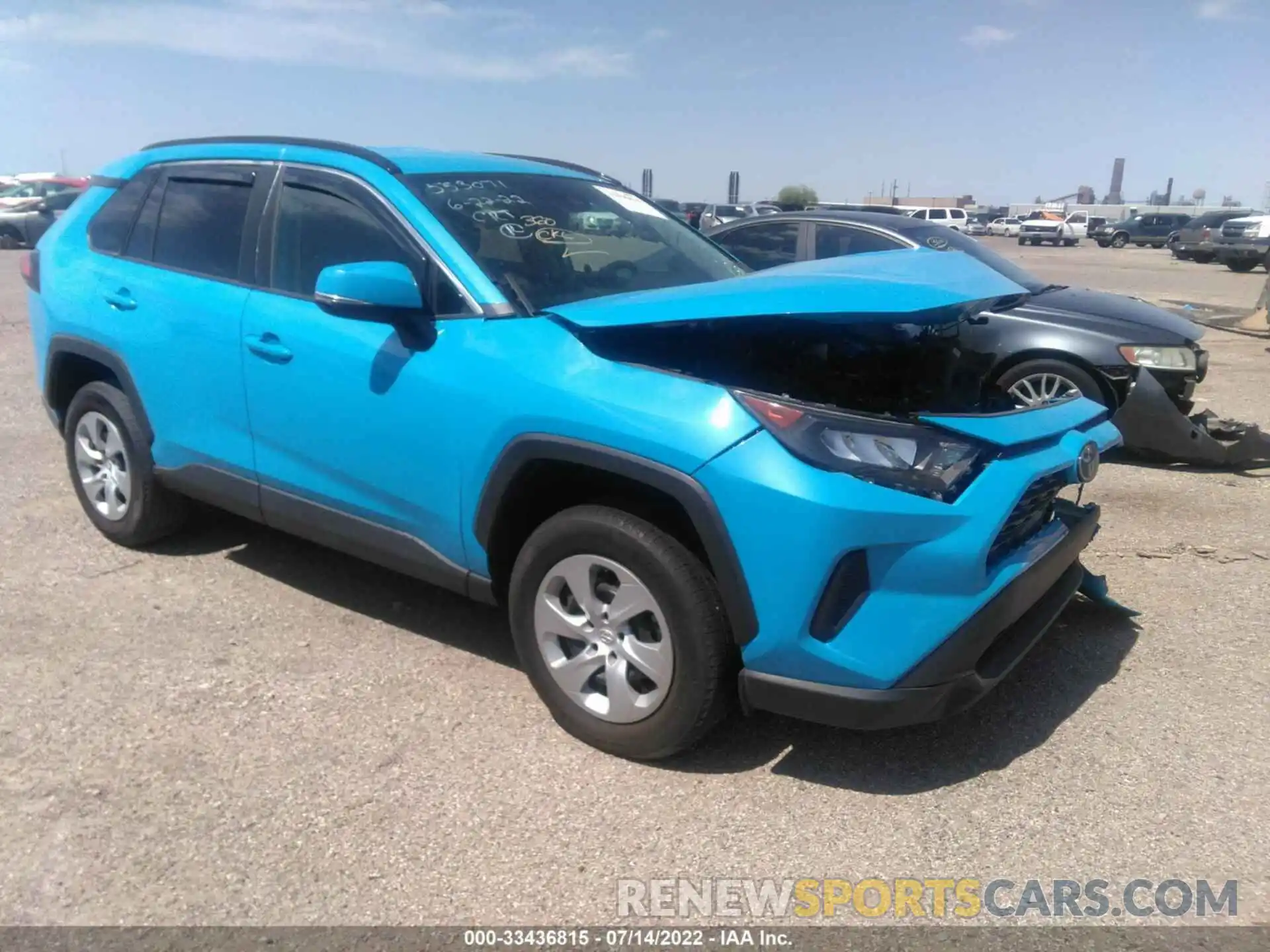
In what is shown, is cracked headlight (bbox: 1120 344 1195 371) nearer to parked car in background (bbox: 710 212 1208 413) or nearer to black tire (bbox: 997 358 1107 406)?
parked car in background (bbox: 710 212 1208 413)

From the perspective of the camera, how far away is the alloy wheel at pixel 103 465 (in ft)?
15.2

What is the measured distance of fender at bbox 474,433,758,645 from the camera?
2742mm

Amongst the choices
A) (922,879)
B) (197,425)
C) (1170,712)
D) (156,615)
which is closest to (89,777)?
(156,615)

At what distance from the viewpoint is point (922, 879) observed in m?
2.64

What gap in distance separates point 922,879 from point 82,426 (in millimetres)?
4148

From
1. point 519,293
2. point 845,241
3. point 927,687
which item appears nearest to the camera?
point 927,687

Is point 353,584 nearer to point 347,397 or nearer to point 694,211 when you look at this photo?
point 347,397

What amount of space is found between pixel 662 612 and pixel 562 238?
1595mm

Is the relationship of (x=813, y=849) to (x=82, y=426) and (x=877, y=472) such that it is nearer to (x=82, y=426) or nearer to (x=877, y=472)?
(x=877, y=472)

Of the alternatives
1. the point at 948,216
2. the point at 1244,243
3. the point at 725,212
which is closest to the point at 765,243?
the point at 1244,243

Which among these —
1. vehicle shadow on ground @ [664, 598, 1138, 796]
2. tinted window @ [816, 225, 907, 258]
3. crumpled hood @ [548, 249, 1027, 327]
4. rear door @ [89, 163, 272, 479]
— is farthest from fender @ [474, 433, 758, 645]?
tinted window @ [816, 225, 907, 258]

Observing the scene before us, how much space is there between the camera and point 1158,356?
6.36m

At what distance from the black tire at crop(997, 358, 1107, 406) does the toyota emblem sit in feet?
10.2

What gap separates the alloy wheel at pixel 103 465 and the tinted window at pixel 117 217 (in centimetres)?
Result: 77
